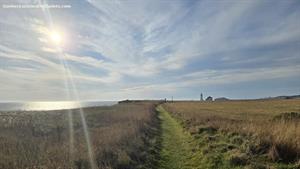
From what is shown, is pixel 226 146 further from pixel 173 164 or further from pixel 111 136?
pixel 111 136

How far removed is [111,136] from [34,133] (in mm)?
6218

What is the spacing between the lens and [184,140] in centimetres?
1711

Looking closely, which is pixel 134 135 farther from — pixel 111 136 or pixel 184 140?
pixel 184 140

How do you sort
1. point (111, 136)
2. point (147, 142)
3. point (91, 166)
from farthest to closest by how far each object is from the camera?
point (147, 142), point (111, 136), point (91, 166)

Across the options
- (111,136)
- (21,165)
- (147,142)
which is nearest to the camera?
(21,165)

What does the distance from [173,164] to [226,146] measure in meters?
3.34

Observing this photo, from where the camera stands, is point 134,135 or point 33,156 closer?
point 33,156

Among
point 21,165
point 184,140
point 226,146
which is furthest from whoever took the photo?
point 184,140

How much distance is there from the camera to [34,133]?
1733 cm

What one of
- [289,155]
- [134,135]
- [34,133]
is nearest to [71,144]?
[134,135]

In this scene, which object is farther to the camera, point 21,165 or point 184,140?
point 184,140

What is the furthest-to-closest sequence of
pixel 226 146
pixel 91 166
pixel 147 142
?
pixel 147 142
pixel 226 146
pixel 91 166

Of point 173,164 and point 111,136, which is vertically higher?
point 111,136

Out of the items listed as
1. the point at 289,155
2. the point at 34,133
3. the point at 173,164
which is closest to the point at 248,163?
the point at 289,155
